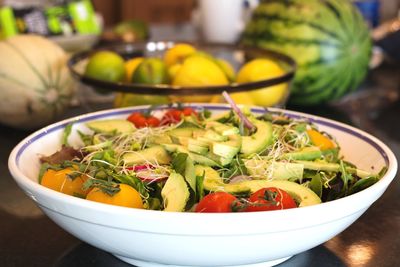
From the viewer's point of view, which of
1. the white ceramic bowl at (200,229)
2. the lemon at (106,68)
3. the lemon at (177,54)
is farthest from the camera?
the lemon at (177,54)

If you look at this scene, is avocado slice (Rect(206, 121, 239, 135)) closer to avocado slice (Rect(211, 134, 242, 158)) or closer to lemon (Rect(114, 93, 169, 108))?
avocado slice (Rect(211, 134, 242, 158))

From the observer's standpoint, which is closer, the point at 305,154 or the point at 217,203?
the point at 217,203

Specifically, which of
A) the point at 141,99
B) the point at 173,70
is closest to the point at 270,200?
the point at 141,99

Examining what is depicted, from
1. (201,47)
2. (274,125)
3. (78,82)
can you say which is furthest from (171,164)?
(201,47)

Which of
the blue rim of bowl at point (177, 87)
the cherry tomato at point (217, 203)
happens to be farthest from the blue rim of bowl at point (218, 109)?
the cherry tomato at point (217, 203)

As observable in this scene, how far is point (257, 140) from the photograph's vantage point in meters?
0.79

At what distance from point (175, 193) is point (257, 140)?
0.54ft

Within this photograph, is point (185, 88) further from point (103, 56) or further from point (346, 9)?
point (346, 9)

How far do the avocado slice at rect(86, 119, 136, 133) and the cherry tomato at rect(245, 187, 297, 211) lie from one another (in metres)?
0.27

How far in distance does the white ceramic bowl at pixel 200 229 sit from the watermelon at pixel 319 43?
68cm

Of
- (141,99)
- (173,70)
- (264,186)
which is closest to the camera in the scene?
(264,186)

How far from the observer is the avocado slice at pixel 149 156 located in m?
0.74

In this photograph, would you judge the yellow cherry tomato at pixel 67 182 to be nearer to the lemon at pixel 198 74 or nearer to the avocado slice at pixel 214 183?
the avocado slice at pixel 214 183

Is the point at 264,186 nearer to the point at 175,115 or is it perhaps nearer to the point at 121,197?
the point at 121,197
